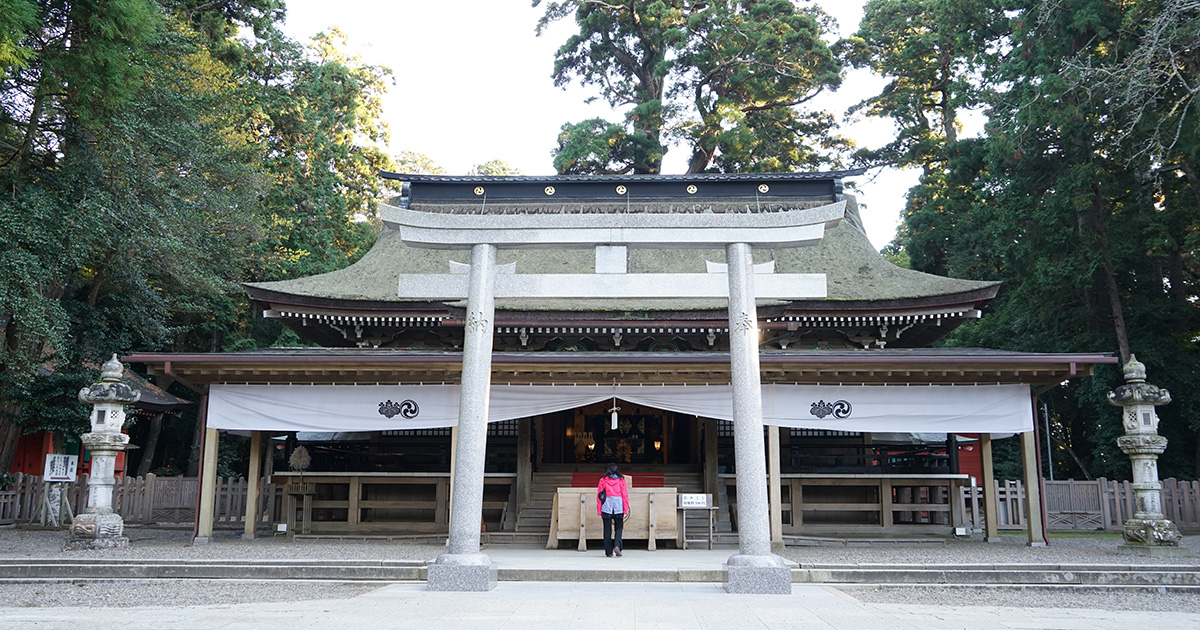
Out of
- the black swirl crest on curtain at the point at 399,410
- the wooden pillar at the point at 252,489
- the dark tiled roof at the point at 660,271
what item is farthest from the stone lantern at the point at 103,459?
the black swirl crest on curtain at the point at 399,410

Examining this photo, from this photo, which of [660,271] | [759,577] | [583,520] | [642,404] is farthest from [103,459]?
[660,271]

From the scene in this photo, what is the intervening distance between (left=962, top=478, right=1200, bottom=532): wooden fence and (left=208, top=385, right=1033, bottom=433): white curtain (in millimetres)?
4202

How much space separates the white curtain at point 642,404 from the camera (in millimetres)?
12516

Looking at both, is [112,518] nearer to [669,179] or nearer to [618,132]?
[669,179]

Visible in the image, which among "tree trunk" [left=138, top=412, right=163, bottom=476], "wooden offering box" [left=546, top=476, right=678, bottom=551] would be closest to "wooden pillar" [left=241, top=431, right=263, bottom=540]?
"wooden offering box" [left=546, top=476, right=678, bottom=551]

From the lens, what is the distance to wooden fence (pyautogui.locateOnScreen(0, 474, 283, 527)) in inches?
624

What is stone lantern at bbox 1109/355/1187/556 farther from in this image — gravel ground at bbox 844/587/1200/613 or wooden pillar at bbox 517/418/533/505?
wooden pillar at bbox 517/418/533/505

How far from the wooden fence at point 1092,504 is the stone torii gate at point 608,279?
32.2 feet

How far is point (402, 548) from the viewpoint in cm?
1190

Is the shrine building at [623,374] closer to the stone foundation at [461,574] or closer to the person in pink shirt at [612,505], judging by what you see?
the stone foundation at [461,574]

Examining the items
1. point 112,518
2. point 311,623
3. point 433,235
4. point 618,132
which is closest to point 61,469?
point 112,518

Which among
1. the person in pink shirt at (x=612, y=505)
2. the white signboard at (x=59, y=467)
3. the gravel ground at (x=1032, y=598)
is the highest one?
the white signboard at (x=59, y=467)

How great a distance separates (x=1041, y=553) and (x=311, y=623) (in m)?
10.1

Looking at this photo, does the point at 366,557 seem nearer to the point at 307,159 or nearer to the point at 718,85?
the point at 307,159
